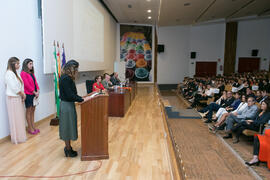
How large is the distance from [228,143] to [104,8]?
8.82 meters

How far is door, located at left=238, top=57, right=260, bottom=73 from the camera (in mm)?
14992

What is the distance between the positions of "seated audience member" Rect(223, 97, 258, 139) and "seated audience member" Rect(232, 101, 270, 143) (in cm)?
11

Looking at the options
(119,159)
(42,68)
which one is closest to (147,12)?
(42,68)

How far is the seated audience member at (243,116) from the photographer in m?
4.34

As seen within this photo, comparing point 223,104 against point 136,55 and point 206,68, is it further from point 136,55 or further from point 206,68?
point 206,68

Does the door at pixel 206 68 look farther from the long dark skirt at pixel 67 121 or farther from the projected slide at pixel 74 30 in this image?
the long dark skirt at pixel 67 121

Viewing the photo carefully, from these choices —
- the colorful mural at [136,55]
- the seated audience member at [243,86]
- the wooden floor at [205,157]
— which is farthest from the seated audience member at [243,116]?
the colorful mural at [136,55]

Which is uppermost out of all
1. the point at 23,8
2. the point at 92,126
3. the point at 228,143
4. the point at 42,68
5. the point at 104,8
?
the point at 104,8

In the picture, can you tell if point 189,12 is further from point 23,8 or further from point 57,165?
point 57,165

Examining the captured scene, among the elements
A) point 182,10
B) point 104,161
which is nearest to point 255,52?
point 182,10

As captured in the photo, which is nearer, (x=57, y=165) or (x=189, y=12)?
(x=57, y=165)

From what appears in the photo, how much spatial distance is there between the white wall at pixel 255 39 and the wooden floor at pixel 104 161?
1331 centimetres

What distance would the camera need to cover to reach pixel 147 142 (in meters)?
3.93

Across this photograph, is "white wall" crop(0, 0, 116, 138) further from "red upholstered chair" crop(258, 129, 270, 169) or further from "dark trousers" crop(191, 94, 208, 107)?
"dark trousers" crop(191, 94, 208, 107)
